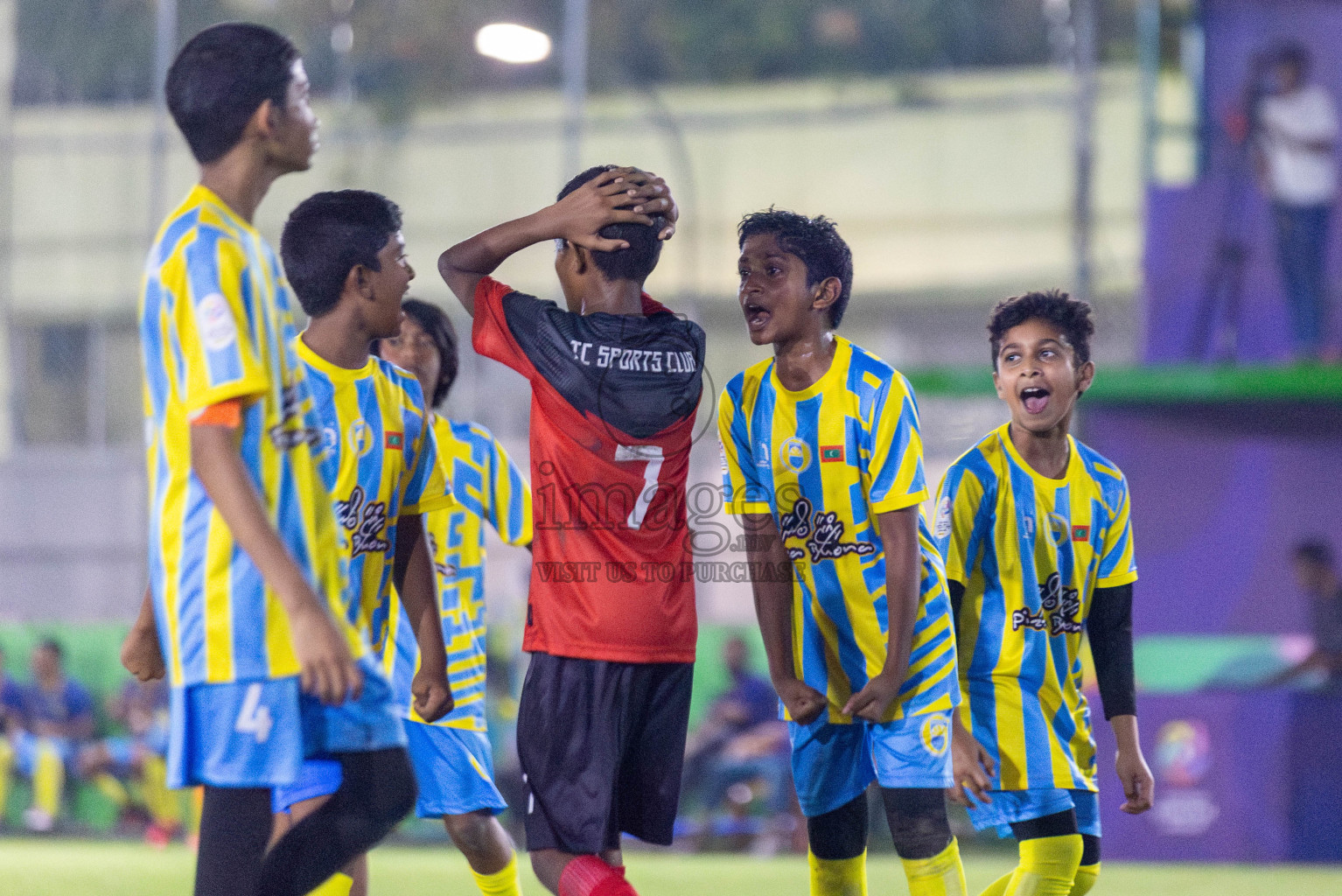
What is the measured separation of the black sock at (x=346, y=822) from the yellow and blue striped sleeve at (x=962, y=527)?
1738mm

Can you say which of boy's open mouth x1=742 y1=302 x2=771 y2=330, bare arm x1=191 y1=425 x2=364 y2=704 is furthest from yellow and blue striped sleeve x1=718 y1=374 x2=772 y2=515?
bare arm x1=191 y1=425 x2=364 y2=704

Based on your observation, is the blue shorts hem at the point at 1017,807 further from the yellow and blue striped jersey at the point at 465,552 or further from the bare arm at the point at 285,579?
the bare arm at the point at 285,579

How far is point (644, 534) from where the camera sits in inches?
133

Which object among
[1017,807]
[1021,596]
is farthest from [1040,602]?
[1017,807]

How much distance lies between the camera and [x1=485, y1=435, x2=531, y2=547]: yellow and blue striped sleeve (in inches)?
186

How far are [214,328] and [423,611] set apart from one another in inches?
45.8

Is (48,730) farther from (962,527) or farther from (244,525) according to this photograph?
(244,525)

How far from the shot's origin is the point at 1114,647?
4.09 meters

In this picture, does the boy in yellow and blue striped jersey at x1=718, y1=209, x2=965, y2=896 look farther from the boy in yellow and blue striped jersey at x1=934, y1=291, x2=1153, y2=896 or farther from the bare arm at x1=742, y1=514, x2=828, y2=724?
the boy in yellow and blue striped jersey at x1=934, y1=291, x2=1153, y2=896

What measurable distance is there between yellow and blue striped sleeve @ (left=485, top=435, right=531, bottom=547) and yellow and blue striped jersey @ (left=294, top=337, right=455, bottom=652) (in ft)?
3.78

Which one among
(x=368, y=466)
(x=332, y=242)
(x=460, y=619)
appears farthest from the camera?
(x=460, y=619)

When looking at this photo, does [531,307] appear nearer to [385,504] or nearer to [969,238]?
[385,504]

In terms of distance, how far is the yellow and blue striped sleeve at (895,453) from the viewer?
366 centimetres

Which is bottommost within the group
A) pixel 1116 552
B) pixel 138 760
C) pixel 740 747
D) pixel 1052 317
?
pixel 138 760
